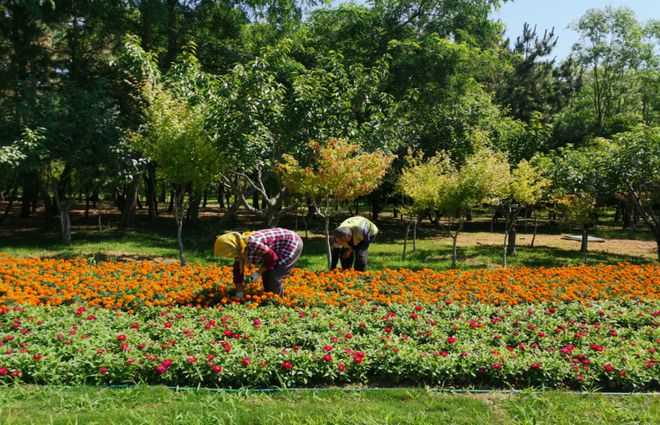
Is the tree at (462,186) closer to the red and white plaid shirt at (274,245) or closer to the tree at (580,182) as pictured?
the tree at (580,182)

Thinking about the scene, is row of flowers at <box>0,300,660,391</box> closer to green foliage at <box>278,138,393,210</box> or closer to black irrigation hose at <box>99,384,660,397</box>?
black irrigation hose at <box>99,384,660,397</box>

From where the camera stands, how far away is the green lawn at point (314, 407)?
384cm

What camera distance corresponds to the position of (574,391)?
4.76 metres

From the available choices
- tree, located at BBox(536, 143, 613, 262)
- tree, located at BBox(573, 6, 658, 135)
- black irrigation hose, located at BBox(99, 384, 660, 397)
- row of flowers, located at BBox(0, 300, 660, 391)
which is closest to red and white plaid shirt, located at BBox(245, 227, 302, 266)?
row of flowers, located at BBox(0, 300, 660, 391)

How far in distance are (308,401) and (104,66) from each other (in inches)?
Result: 660

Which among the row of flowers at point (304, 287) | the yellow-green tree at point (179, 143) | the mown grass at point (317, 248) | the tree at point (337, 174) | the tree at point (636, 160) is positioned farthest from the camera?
the tree at point (636, 160)

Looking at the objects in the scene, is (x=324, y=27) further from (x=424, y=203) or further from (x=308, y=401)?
(x=308, y=401)

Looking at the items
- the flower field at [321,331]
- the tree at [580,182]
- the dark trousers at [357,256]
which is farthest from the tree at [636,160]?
the dark trousers at [357,256]

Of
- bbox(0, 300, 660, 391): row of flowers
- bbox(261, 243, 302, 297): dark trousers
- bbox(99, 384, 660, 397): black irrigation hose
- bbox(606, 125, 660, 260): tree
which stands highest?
bbox(606, 125, 660, 260): tree

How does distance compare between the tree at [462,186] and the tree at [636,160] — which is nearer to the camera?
the tree at [462,186]

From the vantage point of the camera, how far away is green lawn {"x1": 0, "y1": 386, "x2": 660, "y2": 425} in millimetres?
3838

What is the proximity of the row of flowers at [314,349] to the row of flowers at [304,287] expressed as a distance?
1.67 ft

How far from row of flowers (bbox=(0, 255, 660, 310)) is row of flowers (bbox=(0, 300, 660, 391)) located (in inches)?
20.1

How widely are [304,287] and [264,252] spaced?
45.2 inches
